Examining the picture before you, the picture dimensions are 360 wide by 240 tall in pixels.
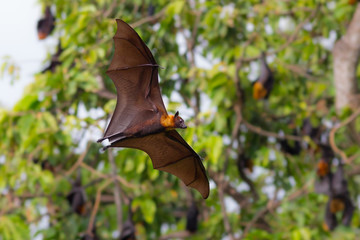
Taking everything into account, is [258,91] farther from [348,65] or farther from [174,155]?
[174,155]

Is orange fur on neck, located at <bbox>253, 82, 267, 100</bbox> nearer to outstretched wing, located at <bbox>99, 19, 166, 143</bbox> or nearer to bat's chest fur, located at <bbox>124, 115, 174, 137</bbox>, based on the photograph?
outstretched wing, located at <bbox>99, 19, 166, 143</bbox>

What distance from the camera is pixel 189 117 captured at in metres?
5.54

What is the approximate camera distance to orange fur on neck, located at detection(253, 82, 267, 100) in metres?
6.38

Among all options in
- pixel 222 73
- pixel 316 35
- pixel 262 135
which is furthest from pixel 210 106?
pixel 316 35

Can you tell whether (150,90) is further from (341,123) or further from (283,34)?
(283,34)

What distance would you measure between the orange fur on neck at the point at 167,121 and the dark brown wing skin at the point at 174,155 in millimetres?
131

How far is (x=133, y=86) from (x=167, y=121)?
0.49 meters

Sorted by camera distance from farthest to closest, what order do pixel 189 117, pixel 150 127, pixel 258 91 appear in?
pixel 258 91 → pixel 189 117 → pixel 150 127

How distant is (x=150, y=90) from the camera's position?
284cm

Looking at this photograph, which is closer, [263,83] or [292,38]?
[263,83]

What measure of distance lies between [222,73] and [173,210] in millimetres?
2563

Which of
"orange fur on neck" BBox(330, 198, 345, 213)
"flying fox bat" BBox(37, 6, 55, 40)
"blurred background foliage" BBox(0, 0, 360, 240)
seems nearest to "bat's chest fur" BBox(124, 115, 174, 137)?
"blurred background foliage" BBox(0, 0, 360, 240)

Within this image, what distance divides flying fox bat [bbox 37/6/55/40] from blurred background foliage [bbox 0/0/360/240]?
0.45 feet

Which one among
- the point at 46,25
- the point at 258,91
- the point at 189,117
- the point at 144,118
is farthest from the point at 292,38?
the point at 144,118
